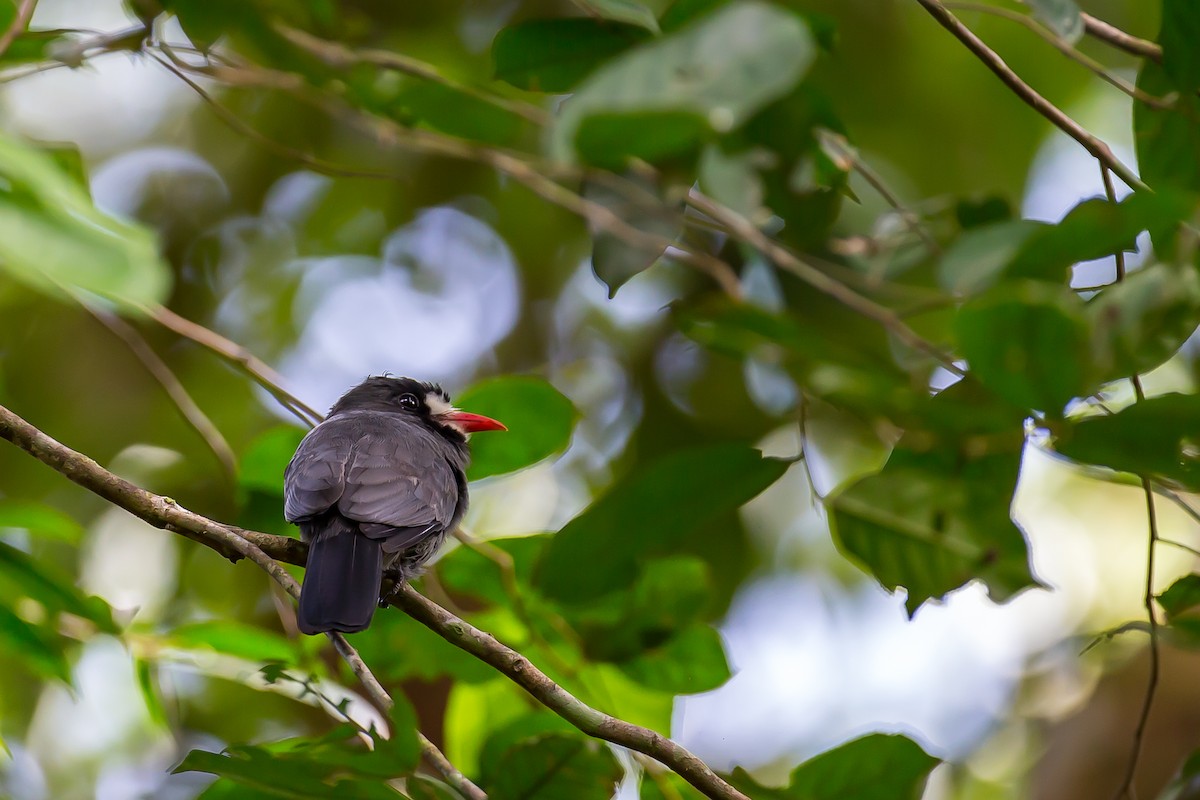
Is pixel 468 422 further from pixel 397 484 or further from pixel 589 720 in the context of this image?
pixel 589 720

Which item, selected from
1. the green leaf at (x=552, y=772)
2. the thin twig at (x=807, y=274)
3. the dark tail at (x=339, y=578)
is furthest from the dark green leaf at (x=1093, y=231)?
the dark tail at (x=339, y=578)

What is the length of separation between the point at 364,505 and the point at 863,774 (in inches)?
54.7

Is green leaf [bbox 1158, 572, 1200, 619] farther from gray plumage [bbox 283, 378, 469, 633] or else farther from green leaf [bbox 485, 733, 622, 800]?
gray plumage [bbox 283, 378, 469, 633]

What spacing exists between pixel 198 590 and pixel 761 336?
490 centimetres

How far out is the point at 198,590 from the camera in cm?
567

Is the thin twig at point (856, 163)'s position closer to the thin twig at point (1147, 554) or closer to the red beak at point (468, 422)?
the thin twig at point (1147, 554)

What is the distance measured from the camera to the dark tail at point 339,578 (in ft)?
7.91

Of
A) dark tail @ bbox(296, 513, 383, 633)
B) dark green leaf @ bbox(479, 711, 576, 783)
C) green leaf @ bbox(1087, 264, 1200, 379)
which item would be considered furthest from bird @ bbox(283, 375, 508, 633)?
green leaf @ bbox(1087, 264, 1200, 379)

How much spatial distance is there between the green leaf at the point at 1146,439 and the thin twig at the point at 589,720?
907mm

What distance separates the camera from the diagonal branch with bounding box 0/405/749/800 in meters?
2.00

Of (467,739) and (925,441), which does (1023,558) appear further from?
(467,739)

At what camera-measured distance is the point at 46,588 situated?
254 centimetres

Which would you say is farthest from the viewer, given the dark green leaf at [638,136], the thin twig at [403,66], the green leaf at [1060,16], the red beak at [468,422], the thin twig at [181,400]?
the red beak at [468,422]

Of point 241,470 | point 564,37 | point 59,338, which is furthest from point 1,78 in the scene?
point 59,338
